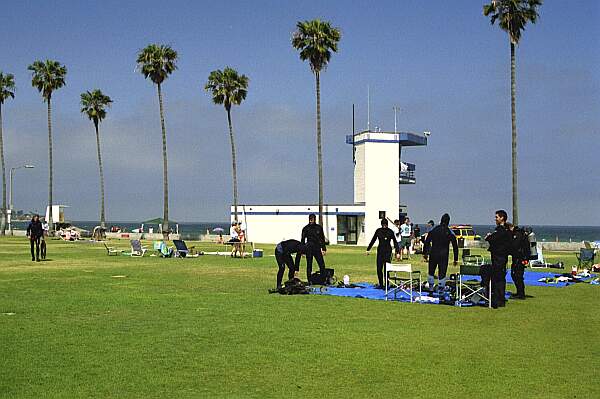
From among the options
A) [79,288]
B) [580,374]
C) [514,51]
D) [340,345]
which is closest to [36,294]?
[79,288]

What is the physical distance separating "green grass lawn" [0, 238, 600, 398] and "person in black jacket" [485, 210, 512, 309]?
14.7 inches

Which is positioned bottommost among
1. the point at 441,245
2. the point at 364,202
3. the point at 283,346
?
the point at 283,346

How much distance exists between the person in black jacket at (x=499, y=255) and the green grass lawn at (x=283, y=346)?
0.37 metres

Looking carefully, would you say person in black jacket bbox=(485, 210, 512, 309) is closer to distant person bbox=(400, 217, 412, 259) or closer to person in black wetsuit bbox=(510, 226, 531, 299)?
person in black wetsuit bbox=(510, 226, 531, 299)

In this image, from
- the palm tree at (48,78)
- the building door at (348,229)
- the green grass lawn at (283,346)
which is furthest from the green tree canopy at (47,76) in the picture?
the green grass lawn at (283,346)

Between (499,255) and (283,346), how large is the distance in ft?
22.3

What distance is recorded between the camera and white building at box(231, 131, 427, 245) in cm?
5522

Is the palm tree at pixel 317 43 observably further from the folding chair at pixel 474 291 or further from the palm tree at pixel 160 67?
the folding chair at pixel 474 291

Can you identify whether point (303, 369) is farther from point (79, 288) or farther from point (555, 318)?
point (79, 288)

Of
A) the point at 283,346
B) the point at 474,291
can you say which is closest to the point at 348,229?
the point at 474,291

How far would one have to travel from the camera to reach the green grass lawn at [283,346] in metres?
7.82

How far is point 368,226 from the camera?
54844 millimetres

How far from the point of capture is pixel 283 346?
10.2 m

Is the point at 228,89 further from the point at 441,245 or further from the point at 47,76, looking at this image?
the point at 441,245
